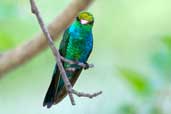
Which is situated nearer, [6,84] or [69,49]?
[69,49]

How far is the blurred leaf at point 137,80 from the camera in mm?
1830

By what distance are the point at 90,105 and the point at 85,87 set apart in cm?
57

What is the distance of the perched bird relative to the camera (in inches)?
52.0

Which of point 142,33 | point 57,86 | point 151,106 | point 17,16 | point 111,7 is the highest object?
point 57,86

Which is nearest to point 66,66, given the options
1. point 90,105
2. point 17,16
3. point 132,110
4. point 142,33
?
point 132,110

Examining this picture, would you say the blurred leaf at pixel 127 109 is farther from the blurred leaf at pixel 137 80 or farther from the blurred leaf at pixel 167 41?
the blurred leaf at pixel 167 41

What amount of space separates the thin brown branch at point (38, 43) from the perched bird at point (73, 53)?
475 millimetres

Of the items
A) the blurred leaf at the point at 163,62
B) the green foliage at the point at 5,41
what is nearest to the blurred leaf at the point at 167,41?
the blurred leaf at the point at 163,62

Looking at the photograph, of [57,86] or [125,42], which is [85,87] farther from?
[57,86]

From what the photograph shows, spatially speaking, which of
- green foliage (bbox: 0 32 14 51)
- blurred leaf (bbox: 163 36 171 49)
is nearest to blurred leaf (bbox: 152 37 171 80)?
blurred leaf (bbox: 163 36 171 49)

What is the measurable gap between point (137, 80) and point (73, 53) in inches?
21.2

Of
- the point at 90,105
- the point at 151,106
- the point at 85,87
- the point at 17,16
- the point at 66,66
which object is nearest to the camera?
the point at 66,66

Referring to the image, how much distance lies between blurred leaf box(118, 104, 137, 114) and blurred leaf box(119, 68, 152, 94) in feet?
0.19

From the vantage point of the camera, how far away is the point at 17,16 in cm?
216
